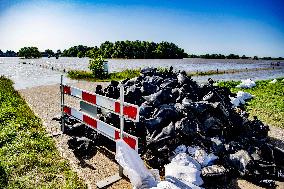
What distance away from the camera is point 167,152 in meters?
5.56

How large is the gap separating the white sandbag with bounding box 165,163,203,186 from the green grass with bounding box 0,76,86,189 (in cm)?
146

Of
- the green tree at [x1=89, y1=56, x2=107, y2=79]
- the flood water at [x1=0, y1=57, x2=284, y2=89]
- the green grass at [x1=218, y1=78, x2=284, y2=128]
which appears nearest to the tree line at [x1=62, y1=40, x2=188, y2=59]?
the flood water at [x1=0, y1=57, x2=284, y2=89]

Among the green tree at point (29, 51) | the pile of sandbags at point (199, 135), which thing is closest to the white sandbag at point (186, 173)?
the pile of sandbags at point (199, 135)

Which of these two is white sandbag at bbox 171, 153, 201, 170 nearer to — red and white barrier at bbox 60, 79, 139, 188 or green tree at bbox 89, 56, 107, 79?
red and white barrier at bbox 60, 79, 139, 188

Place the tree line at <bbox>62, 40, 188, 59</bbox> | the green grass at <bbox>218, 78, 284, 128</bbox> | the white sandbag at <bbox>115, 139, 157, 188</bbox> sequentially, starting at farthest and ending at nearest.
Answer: the tree line at <bbox>62, 40, 188, 59</bbox>
the green grass at <bbox>218, 78, 284, 128</bbox>
the white sandbag at <bbox>115, 139, 157, 188</bbox>

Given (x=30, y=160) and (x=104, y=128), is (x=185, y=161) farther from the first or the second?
(x=30, y=160)

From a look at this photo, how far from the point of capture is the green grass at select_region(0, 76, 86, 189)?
4738mm

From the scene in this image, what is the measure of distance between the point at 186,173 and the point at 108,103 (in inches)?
72.2

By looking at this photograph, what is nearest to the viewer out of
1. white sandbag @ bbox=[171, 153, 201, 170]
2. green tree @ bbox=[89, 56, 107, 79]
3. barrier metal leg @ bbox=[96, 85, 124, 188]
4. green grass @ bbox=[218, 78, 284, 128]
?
barrier metal leg @ bbox=[96, 85, 124, 188]

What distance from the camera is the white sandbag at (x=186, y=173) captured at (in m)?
4.66

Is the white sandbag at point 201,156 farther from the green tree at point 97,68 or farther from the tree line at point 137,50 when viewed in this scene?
the tree line at point 137,50

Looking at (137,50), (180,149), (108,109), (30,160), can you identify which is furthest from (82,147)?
(137,50)

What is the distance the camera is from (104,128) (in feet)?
18.1

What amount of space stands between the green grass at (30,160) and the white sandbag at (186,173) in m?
1.46
